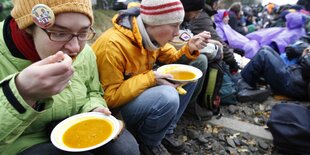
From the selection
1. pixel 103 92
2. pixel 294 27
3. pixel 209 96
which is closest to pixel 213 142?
pixel 209 96

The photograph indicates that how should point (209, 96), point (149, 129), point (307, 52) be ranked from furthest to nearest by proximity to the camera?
1. point (307, 52)
2. point (209, 96)
3. point (149, 129)

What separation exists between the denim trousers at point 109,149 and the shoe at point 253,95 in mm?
2528

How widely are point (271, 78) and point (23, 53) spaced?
3.48 m

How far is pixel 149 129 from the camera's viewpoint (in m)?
2.23

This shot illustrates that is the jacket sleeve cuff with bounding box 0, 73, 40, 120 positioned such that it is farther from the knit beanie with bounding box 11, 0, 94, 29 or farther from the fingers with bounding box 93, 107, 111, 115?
the fingers with bounding box 93, 107, 111, 115

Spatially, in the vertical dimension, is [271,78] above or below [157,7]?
below

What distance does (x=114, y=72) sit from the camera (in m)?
2.11

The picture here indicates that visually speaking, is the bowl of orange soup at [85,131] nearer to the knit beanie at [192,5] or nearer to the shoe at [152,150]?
the shoe at [152,150]

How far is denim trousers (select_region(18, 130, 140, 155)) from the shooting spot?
1.50 metres

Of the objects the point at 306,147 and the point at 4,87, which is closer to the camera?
the point at 4,87

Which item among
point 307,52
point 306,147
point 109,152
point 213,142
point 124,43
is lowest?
point 213,142

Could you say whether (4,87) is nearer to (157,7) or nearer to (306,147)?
(157,7)

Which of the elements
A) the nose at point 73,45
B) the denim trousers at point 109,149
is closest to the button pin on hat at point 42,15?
the nose at point 73,45

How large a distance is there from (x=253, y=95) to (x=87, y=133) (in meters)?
3.00
